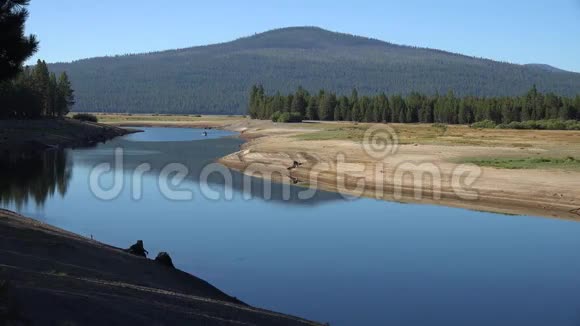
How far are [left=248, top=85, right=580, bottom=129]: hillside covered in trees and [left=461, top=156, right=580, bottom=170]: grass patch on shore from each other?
47.5m

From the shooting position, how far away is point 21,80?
82.7m

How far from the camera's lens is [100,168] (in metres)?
50.0

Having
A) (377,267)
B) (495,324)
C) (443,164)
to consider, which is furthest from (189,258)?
(443,164)

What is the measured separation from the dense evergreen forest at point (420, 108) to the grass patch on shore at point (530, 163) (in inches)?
2574

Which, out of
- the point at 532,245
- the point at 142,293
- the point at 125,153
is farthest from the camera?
the point at 125,153

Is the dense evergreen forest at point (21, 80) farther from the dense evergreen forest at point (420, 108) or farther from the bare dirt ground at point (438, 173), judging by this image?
the dense evergreen forest at point (420, 108)

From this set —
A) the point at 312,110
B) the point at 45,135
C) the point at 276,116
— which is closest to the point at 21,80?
the point at 45,135

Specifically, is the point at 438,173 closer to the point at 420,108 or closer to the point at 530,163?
the point at 530,163

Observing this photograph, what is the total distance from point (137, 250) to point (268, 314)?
6.84 m

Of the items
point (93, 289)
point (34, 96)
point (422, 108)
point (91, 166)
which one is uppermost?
point (34, 96)

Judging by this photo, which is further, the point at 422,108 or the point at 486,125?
the point at 422,108

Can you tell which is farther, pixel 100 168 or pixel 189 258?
pixel 100 168

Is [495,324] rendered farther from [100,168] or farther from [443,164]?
[100,168]

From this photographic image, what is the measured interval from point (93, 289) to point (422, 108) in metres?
118
